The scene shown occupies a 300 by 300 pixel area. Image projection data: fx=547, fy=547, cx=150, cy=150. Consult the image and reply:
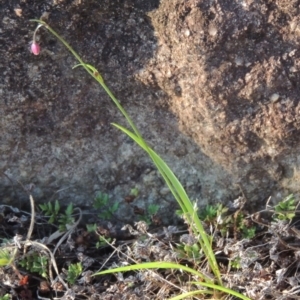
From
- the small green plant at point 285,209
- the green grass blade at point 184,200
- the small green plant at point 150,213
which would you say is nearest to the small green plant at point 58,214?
the small green plant at point 150,213

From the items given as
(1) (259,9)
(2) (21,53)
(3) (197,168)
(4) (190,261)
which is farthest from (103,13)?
(4) (190,261)

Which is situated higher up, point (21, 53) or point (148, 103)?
point (21, 53)

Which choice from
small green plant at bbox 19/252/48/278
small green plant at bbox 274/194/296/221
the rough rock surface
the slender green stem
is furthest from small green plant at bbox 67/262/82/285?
small green plant at bbox 274/194/296/221

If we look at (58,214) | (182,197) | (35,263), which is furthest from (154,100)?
(35,263)

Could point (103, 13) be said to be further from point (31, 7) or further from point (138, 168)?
point (138, 168)

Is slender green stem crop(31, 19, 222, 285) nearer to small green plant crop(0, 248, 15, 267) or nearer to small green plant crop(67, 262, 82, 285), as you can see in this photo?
small green plant crop(67, 262, 82, 285)

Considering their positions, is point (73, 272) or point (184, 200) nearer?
point (184, 200)

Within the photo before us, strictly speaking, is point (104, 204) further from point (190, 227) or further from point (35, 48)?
point (35, 48)

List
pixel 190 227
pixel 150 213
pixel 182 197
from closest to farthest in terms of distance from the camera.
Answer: pixel 182 197 → pixel 190 227 → pixel 150 213
